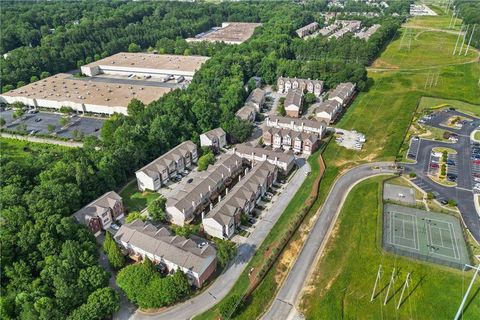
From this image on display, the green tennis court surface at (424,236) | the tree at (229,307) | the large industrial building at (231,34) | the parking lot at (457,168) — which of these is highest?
the large industrial building at (231,34)

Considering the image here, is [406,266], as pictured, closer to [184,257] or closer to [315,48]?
[184,257]

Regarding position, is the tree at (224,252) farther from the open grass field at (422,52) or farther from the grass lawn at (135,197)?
the open grass field at (422,52)

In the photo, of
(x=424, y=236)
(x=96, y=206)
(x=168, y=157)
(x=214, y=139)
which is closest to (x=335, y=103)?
(x=214, y=139)

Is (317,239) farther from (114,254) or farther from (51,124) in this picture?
(51,124)

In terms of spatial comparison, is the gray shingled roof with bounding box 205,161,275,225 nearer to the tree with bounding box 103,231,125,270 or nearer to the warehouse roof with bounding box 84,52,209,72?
the tree with bounding box 103,231,125,270

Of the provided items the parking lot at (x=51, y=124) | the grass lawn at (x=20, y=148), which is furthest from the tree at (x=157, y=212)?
the parking lot at (x=51, y=124)
